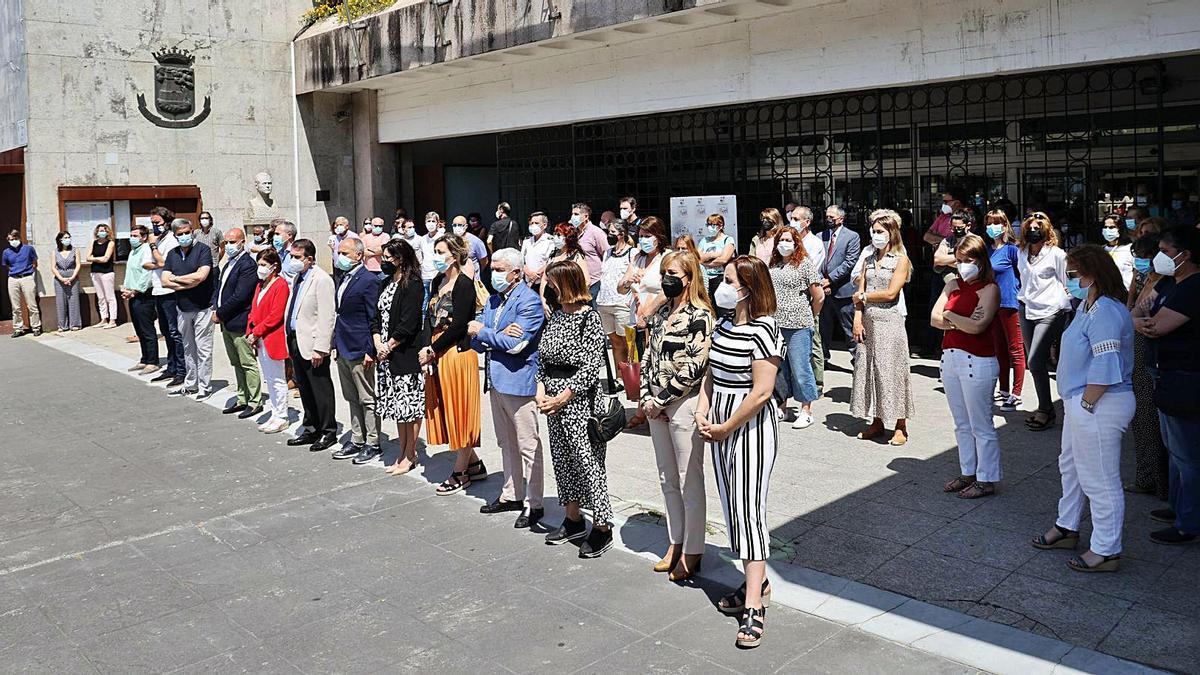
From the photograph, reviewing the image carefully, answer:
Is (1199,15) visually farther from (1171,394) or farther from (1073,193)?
(1171,394)

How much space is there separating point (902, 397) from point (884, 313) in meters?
0.68

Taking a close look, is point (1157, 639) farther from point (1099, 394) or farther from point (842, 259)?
point (842, 259)

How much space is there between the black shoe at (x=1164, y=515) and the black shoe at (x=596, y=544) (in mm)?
3274

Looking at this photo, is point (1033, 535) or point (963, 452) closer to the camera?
point (1033, 535)

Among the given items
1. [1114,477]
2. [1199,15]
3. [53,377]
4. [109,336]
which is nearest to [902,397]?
[1114,477]

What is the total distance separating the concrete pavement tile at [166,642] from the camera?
4758 mm

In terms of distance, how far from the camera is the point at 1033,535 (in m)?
5.84

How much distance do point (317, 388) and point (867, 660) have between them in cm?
573

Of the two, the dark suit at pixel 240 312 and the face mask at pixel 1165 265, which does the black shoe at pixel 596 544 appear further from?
the dark suit at pixel 240 312

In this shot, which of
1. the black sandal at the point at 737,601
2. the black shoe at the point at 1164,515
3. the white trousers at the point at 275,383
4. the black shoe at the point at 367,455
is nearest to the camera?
the black sandal at the point at 737,601

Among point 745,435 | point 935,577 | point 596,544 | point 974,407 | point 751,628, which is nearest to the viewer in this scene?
point 751,628

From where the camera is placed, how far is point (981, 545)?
5730 millimetres

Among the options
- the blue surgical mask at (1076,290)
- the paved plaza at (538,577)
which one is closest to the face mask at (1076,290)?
the blue surgical mask at (1076,290)

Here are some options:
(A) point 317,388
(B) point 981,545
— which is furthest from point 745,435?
(A) point 317,388
